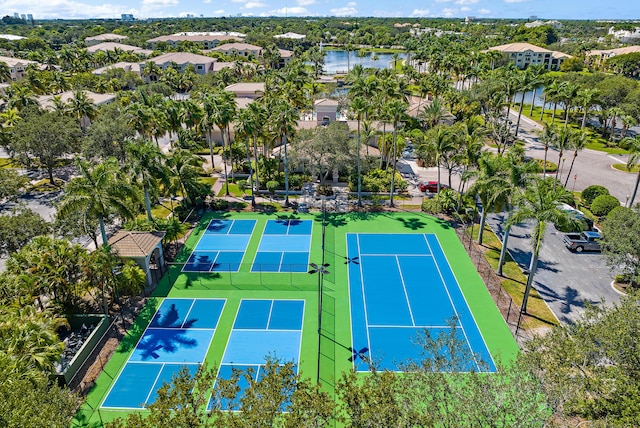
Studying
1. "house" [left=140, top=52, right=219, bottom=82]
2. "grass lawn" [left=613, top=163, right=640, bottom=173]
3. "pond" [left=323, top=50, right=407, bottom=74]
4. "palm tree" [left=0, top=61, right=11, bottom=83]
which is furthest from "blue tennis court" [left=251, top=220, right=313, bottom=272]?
"pond" [left=323, top=50, right=407, bottom=74]

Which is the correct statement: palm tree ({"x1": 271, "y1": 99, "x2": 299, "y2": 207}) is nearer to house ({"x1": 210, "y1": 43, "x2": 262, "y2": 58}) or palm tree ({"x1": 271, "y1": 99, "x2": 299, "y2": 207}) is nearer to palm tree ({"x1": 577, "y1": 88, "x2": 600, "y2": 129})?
palm tree ({"x1": 577, "y1": 88, "x2": 600, "y2": 129})

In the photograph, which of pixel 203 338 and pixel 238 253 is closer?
pixel 203 338

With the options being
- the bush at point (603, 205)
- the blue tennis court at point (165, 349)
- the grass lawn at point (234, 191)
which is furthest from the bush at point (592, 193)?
the blue tennis court at point (165, 349)

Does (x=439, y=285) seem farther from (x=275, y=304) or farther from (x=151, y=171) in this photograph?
(x=151, y=171)

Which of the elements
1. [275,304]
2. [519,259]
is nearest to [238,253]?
[275,304]

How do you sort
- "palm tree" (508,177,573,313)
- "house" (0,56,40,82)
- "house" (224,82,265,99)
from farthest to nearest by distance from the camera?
"house" (0,56,40,82)
"house" (224,82,265,99)
"palm tree" (508,177,573,313)

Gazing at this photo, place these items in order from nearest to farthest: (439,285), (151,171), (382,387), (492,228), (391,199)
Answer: (382,387) → (439,285) → (151,171) → (492,228) → (391,199)
